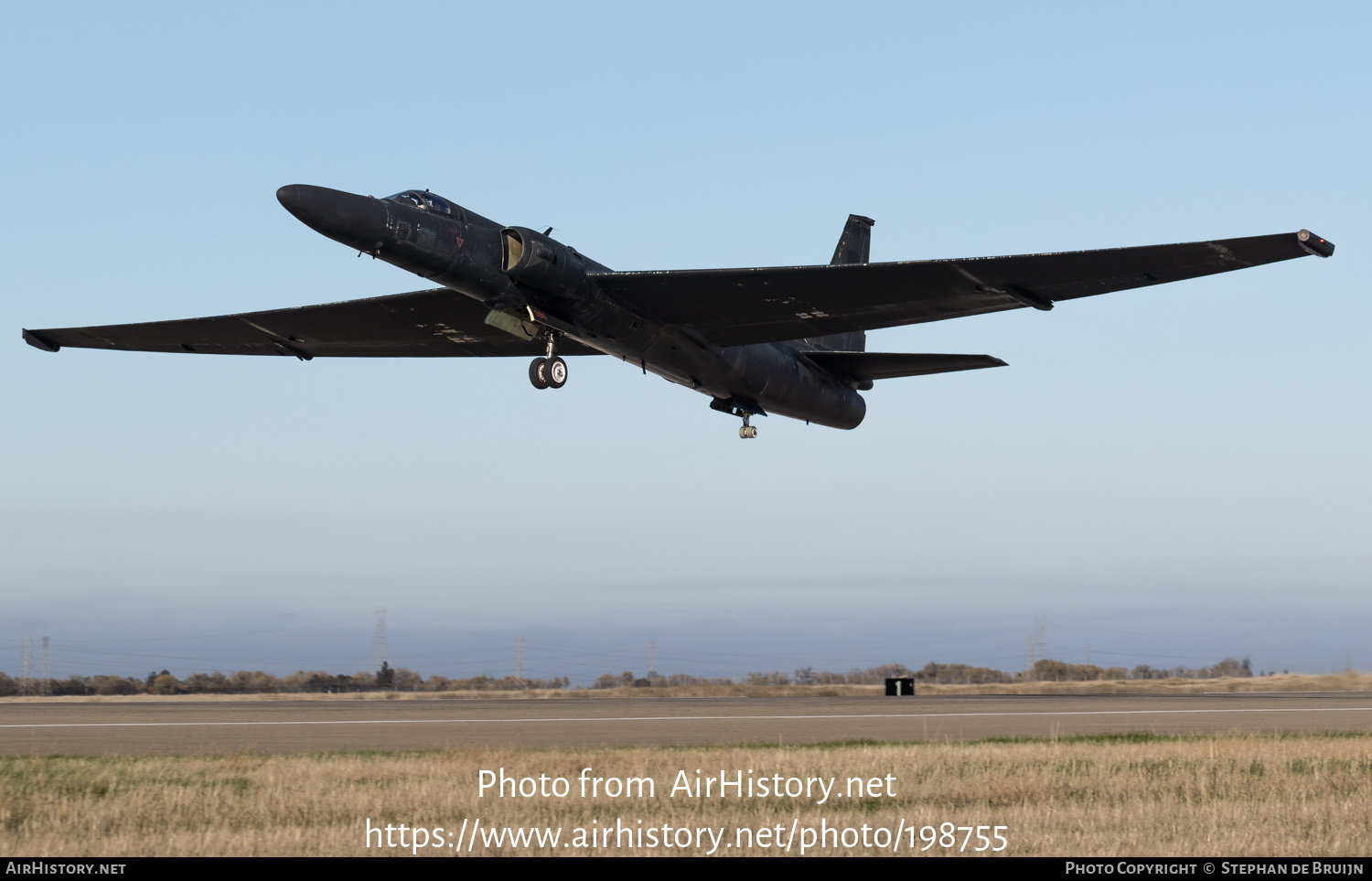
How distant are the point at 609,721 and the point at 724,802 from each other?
12426 mm

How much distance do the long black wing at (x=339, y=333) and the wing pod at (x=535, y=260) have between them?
4009mm

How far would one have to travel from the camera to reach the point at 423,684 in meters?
54.3

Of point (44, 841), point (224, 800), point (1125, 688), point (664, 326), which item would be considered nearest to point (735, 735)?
point (664, 326)

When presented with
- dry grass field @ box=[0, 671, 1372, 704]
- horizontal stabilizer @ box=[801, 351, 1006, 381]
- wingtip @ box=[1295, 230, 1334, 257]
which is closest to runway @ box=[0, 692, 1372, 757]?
dry grass field @ box=[0, 671, 1372, 704]

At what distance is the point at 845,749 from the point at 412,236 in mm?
11450

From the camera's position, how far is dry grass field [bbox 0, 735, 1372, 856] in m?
12.1

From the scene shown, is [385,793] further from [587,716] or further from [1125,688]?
[1125,688]

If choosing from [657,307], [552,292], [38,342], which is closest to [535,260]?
[552,292]

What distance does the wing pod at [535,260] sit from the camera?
21609 mm

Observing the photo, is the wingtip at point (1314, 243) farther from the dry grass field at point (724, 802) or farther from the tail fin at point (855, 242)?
the tail fin at point (855, 242)

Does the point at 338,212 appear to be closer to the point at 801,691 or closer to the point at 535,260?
the point at 535,260

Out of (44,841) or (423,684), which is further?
(423,684)

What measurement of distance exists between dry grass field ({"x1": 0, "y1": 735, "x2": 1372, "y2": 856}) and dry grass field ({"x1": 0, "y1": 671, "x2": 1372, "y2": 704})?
21.8 metres

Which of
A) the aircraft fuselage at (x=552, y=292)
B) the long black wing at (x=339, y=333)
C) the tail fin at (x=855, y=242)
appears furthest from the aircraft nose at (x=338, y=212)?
the tail fin at (x=855, y=242)
